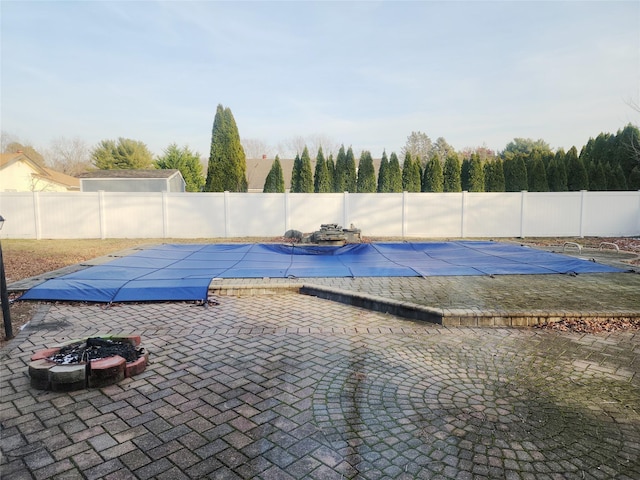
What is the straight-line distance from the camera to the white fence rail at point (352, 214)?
1359 centimetres

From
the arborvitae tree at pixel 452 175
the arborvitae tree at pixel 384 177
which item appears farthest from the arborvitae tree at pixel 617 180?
the arborvitae tree at pixel 384 177

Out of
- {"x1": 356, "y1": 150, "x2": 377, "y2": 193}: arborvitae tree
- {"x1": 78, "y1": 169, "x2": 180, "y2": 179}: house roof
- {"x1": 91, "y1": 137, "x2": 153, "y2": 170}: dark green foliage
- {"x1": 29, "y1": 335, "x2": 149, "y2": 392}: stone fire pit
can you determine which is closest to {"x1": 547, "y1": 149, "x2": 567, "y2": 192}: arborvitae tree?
{"x1": 356, "y1": 150, "x2": 377, "y2": 193}: arborvitae tree

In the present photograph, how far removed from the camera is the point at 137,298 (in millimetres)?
5375

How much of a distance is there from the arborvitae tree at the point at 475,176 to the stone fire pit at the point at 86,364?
49.5ft

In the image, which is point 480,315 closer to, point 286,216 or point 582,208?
point 286,216

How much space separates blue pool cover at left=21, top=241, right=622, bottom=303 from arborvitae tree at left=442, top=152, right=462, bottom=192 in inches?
219

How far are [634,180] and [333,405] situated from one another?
817 inches

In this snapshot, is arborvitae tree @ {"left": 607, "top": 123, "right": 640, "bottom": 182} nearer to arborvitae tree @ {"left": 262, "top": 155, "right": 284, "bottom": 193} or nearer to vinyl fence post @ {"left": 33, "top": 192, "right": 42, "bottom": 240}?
arborvitae tree @ {"left": 262, "top": 155, "right": 284, "bottom": 193}

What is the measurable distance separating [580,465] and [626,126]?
22.4 meters

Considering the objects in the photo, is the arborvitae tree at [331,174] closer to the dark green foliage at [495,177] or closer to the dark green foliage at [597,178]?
the dark green foliage at [495,177]

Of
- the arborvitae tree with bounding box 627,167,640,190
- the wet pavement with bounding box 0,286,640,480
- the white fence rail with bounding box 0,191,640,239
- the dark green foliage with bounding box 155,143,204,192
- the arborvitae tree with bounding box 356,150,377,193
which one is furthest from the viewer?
the dark green foliage with bounding box 155,143,204,192

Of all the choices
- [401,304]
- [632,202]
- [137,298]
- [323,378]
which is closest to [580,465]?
[323,378]

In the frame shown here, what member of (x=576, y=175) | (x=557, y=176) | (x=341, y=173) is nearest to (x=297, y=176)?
(x=341, y=173)

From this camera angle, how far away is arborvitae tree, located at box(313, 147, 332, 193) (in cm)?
1636
